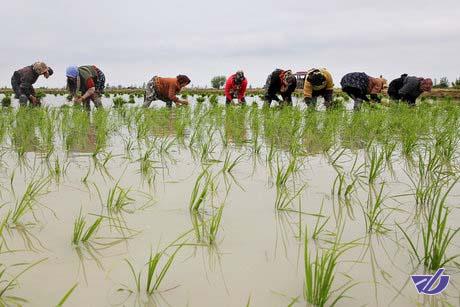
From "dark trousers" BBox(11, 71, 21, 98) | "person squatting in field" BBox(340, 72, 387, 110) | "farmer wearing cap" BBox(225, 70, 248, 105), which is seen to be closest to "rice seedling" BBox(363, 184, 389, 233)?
"person squatting in field" BBox(340, 72, 387, 110)

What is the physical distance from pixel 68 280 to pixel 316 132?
11.7 ft

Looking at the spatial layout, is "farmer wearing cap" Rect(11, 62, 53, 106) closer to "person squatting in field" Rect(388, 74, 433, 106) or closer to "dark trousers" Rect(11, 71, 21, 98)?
"dark trousers" Rect(11, 71, 21, 98)

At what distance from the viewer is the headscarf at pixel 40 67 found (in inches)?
297

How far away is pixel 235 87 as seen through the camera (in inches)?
356

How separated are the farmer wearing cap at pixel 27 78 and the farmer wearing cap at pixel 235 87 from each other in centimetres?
368

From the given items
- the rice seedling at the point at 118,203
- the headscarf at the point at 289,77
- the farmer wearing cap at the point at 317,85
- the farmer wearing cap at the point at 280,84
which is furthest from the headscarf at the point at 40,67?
the rice seedling at the point at 118,203

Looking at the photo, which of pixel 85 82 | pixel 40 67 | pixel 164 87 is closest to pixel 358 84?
pixel 164 87

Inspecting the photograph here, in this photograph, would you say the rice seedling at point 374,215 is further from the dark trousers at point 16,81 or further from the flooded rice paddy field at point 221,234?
the dark trousers at point 16,81

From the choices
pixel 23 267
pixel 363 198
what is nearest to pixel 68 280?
pixel 23 267

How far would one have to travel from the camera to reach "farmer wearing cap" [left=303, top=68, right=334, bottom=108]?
7.30 m

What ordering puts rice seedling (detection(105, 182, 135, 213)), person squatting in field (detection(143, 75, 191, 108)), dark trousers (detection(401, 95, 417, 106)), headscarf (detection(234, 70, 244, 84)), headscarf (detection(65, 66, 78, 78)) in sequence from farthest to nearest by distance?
dark trousers (detection(401, 95, 417, 106)) < headscarf (detection(234, 70, 244, 84)) < person squatting in field (detection(143, 75, 191, 108)) < headscarf (detection(65, 66, 78, 78)) < rice seedling (detection(105, 182, 135, 213))

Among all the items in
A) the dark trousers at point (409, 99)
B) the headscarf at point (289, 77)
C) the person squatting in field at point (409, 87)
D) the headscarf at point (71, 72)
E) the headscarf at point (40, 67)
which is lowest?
the dark trousers at point (409, 99)

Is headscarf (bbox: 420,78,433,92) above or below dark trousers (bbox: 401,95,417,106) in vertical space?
above

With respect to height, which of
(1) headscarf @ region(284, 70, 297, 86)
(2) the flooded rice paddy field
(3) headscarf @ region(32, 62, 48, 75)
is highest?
(3) headscarf @ region(32, 62, 48, 75)
